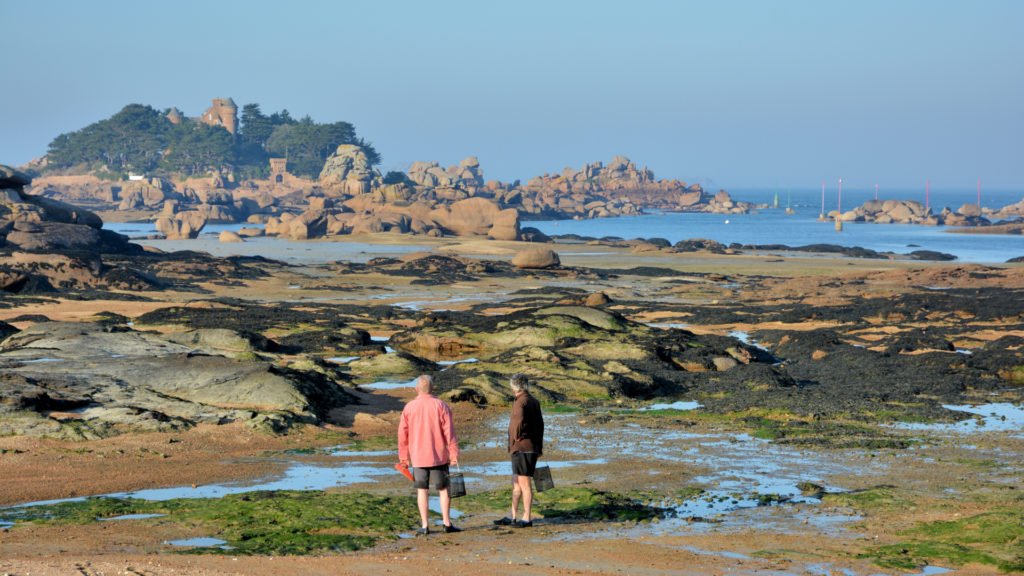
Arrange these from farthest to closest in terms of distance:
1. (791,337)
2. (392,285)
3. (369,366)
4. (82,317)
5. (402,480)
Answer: (392,285) → (82,317) → (791,337) → (369,366) → (402,480)

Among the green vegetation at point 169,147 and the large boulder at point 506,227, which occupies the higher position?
the green vegetation at point 169,147

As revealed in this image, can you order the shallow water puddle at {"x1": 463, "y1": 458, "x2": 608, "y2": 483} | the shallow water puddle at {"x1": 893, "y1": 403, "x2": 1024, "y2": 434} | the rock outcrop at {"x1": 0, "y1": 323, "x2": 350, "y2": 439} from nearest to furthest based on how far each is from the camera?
1. the shallow water puddle at {"x1": 463, "y1": 458, "x2": 608, "y2": 483}
2. the rock outcrop at {"x1": 0, "y1": 323, "x2": 350, "y2": 439}
3. the shallow water puddle at {"x1": 893, "y1": 403, "x2": 1024, "y2": 434}

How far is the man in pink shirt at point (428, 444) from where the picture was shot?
1201 centimetres

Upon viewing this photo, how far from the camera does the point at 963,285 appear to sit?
5681 centimetres

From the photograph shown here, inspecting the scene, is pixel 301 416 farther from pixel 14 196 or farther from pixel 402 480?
pixel 14 196

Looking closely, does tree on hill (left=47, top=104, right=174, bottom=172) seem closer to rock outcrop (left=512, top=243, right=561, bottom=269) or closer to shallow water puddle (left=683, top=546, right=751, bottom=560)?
rock outcrop (left=512, top=243, right=561, bottom=269)

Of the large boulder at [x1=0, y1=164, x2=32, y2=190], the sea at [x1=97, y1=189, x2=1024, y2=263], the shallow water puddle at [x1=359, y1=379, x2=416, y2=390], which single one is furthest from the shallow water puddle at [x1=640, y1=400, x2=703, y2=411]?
the sea at [x1=97, y1=189, x2=1024, y2=263]

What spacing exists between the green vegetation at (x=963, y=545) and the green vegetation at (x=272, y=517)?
191 inches

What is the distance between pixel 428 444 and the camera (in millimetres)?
12078

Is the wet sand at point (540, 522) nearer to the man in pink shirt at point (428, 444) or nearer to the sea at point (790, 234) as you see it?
the man in pink shirt at point (428, 444)

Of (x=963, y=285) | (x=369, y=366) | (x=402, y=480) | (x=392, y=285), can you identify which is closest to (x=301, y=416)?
(x=402, y=480)

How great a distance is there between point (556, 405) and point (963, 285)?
130 ft

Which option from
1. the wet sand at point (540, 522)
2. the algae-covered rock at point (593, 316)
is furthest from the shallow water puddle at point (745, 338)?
the wet sand at point (540, 522)

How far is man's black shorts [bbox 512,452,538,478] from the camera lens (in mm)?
12453
